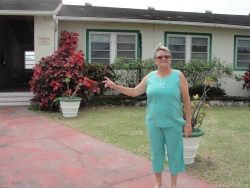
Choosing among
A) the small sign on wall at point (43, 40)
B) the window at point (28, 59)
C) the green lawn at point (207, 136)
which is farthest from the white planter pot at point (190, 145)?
the window at point (28, 59)

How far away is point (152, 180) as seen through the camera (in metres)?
3.37

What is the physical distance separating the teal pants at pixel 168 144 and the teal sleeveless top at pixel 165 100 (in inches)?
2.9

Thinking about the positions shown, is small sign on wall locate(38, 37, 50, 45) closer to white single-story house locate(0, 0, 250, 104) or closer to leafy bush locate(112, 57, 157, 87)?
white single-story house locate(0, 0, 250, 104)

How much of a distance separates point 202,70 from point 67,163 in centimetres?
724

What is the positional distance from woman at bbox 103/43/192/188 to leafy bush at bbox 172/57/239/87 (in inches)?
283

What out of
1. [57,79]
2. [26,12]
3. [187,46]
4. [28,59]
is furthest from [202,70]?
[28,59]

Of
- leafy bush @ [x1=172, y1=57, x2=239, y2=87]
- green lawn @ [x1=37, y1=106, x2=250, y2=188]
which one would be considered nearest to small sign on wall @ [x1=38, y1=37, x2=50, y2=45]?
green lawn @ [x1=37, y1=106, x2=250, y2=188]

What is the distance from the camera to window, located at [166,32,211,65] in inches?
421

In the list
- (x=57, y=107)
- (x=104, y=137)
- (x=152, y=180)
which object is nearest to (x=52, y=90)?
(x=57, y=107)

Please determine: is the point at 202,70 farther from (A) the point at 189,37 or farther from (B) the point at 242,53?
(B) the point at 242,53

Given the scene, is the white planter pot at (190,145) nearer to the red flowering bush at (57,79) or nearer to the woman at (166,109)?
the woman at (166,109)

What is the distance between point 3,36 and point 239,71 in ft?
36.3

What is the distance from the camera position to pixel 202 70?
9.98 m

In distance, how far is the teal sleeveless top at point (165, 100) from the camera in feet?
8.95
